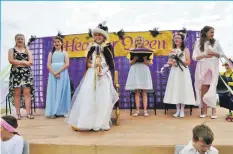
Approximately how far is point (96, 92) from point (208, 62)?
2255mm

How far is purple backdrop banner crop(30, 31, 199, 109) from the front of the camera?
752 cm

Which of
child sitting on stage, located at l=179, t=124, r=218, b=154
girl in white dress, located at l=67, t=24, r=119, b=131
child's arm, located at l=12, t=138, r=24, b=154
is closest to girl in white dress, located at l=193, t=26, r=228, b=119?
girl in white dress, located at l=67, t=24, r=119, b=131

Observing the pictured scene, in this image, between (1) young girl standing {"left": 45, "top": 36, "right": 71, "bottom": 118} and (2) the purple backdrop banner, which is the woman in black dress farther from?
(2) the purple backdrop banner

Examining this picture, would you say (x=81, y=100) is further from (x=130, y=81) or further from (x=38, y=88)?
(x=38, y=88)

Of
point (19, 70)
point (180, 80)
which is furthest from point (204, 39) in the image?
point (19, 70)

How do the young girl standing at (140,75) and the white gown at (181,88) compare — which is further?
the young girl standing at (140,75)

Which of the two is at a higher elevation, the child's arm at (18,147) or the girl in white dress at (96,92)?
the girl in white dress at (96,92)

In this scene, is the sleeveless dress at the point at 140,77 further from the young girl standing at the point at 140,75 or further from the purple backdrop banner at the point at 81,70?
the purple backdrop banner at the point at 81,70

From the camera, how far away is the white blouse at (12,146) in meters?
3.32

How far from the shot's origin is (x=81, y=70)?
7852 millimetres

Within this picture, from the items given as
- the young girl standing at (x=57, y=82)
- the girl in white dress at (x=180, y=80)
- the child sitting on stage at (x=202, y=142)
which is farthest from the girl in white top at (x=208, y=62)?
the child sitting on stage at (x=202, y=142)

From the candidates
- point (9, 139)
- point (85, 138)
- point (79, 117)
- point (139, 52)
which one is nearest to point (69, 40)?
point (139, 52)

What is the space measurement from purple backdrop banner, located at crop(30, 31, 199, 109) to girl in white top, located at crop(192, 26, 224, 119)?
143 centimetres

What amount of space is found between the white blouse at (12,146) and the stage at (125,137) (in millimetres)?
486
